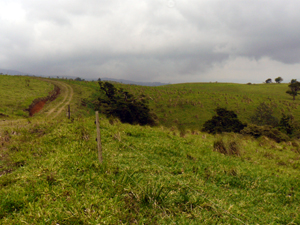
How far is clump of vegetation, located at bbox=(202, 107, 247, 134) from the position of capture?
2744 centimetres

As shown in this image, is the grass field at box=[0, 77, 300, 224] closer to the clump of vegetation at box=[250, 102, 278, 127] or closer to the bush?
the bush

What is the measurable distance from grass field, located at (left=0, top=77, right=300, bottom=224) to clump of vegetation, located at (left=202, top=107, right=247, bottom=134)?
18.9 meters

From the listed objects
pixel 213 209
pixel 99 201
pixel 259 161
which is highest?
pixel 99 201

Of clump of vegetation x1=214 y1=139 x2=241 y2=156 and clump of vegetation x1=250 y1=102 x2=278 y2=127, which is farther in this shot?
clump of vegetation x1=250 y1=102 x2=278 y2=127

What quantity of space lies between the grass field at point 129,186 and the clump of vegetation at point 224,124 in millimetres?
18933

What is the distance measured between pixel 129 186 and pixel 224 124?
2752 centimetres

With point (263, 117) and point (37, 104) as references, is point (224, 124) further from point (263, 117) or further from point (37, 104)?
point (37, 104)

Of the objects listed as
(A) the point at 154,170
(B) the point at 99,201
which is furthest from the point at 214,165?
(B) the point at 99,201

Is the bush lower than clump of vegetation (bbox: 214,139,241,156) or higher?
lower

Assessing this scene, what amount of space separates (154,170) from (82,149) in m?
3.46

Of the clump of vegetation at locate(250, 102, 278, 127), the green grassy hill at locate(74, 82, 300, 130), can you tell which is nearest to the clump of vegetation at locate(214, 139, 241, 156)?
the green grassy hill at locate(74, 82, 300, 130)

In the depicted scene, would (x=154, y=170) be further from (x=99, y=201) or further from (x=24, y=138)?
(x=24, y=138)

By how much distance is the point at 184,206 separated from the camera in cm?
450

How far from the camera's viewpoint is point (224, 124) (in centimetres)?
2883
